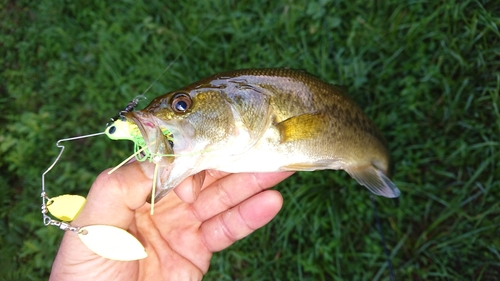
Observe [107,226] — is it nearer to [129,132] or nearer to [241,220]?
Answer: [129,132]

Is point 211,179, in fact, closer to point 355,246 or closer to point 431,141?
point 355,246

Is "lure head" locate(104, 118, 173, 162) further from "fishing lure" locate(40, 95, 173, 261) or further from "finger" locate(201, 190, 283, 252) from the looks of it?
"finger" locate(201, 190, 283, 252)

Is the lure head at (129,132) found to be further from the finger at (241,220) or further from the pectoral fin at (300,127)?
the finger at (241,220)

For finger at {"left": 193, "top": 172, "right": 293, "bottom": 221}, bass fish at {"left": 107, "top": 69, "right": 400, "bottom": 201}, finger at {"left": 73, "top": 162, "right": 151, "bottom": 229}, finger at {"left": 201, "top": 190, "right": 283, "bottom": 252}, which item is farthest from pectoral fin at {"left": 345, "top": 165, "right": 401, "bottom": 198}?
finger at {"left": 73, "top": 162, "right": 151, "bottom": 229}

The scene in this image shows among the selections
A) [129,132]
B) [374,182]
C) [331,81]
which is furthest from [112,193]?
[331,81]

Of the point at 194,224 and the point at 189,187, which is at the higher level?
the point at 189,187
